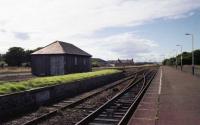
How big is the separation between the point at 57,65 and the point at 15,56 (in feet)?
185

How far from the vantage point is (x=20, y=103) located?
560 inches

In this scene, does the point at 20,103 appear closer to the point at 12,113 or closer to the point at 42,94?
the point at 12,113

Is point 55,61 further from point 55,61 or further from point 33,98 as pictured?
point 33,98

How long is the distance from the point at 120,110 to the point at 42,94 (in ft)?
14.6

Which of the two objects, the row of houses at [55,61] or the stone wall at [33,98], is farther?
the row of houses at [55,61]

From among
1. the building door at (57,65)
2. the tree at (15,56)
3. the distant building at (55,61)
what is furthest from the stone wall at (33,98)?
the tree at (15,56)

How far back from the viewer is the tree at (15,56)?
90500 millimetres

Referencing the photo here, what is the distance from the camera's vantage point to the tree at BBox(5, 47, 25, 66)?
9050 centimetres

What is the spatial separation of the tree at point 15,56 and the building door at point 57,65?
178 ft

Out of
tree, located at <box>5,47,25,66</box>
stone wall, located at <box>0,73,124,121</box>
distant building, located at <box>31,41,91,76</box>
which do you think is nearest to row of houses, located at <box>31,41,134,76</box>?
distant building, located at <box>31,41,91,76</box>

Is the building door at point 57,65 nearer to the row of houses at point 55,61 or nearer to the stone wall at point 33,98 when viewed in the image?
the row of houses at point 55,61

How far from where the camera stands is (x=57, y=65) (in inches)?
1510

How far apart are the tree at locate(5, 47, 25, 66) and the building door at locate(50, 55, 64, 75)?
2141 inches

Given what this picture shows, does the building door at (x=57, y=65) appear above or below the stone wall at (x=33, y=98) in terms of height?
above
